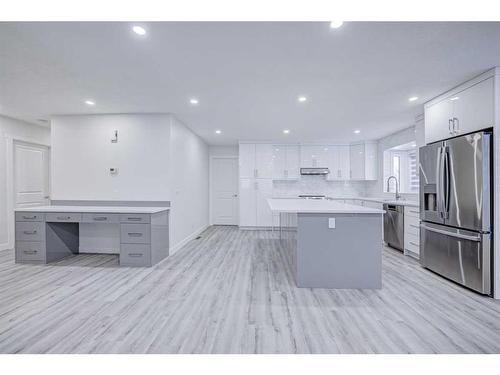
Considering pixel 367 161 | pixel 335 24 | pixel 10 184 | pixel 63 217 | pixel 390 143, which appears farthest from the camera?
pixel 367 161

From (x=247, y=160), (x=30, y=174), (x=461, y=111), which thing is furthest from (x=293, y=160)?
(x=30, y=174)

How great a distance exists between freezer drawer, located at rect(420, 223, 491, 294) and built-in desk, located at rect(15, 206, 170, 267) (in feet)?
13.0

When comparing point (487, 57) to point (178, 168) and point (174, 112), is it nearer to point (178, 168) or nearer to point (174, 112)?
point (174, 112)

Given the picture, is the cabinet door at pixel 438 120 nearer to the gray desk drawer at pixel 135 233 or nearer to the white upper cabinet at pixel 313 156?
the white upper cabinet at pixel 313 156

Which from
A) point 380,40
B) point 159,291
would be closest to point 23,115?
point 159,291

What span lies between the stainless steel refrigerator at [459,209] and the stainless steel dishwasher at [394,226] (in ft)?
2.84

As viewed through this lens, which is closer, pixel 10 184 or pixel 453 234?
pixel 453 234

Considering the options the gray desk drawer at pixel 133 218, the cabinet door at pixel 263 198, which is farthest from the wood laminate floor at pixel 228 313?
the cabinet door at pixel 263 198

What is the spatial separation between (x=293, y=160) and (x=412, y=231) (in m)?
3.39

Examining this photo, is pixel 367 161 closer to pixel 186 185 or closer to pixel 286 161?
pixel 286 161

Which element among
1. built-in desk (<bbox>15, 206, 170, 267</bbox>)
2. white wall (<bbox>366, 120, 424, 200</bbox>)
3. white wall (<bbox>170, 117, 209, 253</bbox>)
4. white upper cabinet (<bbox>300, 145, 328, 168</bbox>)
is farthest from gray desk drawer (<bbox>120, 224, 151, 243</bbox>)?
white wall (<bbox>366, 120, 424, 200</bbox>)

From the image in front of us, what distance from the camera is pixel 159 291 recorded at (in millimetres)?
2605

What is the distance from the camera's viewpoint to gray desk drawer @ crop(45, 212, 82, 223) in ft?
11.4

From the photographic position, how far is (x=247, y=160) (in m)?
6.43
